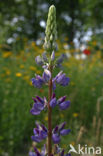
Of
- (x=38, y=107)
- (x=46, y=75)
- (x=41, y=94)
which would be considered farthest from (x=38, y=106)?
(x=41, y=94)

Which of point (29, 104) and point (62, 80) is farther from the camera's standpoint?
point (29, 104)

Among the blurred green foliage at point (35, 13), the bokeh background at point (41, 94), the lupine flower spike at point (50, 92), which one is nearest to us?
the lupine flower spike at point (50, 92)

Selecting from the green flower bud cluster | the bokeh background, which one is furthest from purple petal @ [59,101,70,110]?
the bokeh background

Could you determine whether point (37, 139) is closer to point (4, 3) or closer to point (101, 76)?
point (101, 76)

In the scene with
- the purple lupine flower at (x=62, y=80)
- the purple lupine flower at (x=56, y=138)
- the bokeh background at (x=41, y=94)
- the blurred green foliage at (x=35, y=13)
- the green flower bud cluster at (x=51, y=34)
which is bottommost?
the purple lupine flower at (x=56, y=138)

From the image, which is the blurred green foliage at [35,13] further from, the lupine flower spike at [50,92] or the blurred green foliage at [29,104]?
the lupine flower spike at [50,92]

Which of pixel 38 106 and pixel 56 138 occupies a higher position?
pixel 38 106

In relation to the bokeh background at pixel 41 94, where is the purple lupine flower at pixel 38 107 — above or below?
below

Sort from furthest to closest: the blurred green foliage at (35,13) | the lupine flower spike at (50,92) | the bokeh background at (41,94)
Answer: the blurred green foliage at (35,13) → the bokeh background at (41,94) → the lupine flower spike at (50,92)

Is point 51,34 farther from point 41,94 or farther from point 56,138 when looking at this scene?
point 41,94

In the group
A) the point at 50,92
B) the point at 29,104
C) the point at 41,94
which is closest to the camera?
the point at 50,92

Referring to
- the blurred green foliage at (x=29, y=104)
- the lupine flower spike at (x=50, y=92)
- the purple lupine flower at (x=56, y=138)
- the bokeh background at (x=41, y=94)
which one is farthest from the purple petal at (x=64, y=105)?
the blurred green foliage at (x=29, y=104)

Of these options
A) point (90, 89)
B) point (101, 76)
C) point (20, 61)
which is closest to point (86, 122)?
point (90, 89)
